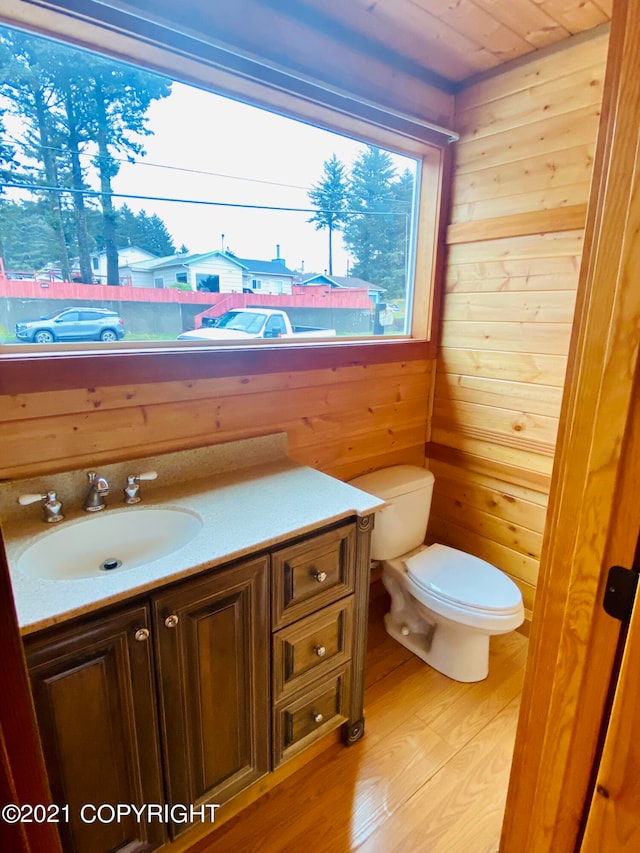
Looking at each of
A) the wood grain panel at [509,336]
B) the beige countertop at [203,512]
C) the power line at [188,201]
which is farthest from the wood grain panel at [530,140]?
the beige countertop at [203,512]

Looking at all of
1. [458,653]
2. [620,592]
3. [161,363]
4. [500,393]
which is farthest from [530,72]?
[458,653]

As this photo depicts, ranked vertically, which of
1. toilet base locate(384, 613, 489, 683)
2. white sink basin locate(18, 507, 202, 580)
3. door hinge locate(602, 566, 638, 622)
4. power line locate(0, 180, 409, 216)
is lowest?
toilet base locate(384, 613, 489, 683)

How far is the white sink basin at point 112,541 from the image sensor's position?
124 centimetres

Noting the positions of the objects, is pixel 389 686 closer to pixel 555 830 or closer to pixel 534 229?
pixel 555 830

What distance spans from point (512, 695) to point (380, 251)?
1972 mm

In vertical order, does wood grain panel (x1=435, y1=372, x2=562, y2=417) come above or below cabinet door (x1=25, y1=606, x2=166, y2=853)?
above

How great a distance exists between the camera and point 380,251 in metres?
2.15

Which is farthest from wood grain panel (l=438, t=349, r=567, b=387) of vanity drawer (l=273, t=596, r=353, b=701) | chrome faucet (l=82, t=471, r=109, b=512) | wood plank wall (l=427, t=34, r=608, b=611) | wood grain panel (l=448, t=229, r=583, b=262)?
chrome faucet (l=82, t=471, r=109, b=512)

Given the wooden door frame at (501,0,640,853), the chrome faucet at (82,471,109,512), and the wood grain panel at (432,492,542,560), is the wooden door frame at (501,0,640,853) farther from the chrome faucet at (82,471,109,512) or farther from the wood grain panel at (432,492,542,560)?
the wood grain panel at (432,492,542,560)

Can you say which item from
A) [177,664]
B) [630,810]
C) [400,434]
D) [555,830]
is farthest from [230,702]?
[400,434]

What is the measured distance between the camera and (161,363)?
4.82 ft

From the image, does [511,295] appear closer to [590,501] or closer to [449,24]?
[449,24]

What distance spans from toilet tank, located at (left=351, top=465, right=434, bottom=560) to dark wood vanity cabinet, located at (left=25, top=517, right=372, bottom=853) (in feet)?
1.64

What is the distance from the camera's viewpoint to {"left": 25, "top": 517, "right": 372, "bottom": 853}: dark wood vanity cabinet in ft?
3.24
